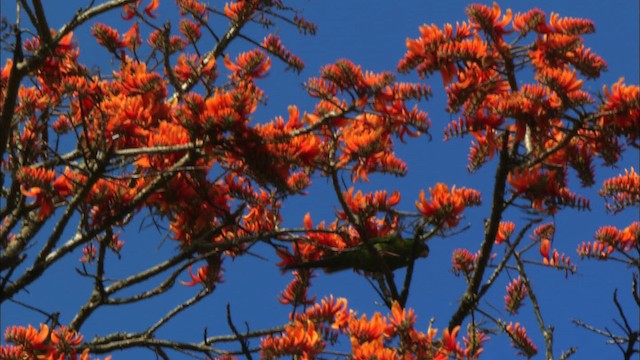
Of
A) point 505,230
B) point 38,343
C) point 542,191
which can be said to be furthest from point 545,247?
point 38,343

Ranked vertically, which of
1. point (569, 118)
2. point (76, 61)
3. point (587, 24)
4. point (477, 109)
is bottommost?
point (569, 118)

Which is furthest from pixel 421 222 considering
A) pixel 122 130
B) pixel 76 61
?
pixel 76 61

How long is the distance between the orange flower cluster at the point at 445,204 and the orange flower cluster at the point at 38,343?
1945 mm

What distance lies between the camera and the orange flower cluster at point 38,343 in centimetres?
464

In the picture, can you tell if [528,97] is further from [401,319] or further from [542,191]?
[401,319]

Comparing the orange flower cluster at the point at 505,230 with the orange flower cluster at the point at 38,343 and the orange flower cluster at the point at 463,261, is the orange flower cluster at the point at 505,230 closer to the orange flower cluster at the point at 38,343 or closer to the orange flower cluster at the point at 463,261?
the orange flower cluster at the point at 463,261

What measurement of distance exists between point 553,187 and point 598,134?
13.6 inches

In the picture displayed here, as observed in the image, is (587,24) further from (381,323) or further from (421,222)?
(381,323)

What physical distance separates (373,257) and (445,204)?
558 mm

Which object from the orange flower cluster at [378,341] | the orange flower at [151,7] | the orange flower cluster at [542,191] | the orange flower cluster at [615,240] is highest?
the orange flower at [151,7]

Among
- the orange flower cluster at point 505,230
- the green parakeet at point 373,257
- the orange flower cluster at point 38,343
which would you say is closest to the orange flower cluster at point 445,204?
the green parakeet at point 373,257

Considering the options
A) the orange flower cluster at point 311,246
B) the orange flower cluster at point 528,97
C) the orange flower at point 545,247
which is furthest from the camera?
the orange flower at point 545,247

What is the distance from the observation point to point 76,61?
5703 millimetres

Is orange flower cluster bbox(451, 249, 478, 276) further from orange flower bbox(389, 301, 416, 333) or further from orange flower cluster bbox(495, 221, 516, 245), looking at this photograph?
orange flower bbox(389, 301, 416, 333)
